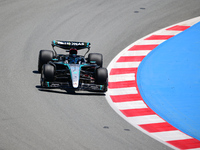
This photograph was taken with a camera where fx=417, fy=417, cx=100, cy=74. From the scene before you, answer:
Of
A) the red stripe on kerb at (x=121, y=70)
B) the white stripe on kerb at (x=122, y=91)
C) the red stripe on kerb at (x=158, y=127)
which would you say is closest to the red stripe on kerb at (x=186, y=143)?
the red stripe on kerb at (x=158, y=127)

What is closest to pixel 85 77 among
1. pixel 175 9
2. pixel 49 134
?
pixel 49 134

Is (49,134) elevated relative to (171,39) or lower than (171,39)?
lower

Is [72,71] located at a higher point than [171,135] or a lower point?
higher

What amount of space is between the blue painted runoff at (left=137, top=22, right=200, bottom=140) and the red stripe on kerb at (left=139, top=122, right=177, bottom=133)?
257mm

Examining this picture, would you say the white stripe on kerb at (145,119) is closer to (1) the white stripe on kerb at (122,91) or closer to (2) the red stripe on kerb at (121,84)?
(1) the white stripe on kerb at (122,91)

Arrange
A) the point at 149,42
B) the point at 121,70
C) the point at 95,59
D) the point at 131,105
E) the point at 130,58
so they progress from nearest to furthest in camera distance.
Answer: the point at 131,105
the point at 95,59
the point at 121,70
the point at 130,58
the point at 149,42

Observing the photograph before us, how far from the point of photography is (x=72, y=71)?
483 inches

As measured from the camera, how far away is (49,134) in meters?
9.44

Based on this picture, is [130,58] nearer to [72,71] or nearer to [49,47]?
[49,47]

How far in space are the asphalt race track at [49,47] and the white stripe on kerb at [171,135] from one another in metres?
0.44

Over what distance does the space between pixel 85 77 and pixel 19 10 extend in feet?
24.1

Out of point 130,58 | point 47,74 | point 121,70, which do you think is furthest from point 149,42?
point 47,74

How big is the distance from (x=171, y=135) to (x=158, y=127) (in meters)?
0.47

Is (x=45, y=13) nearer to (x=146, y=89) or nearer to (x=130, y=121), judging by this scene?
(x=146, y=89)
